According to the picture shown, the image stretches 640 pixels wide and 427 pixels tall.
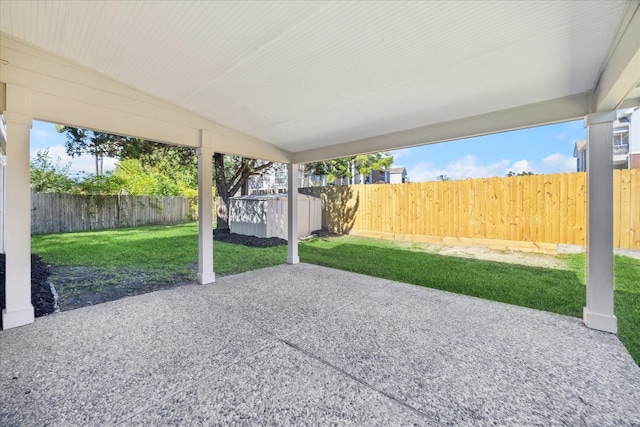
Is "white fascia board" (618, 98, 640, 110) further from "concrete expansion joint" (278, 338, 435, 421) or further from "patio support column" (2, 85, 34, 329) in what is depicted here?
"patio support column" (2, 85, 34, 329)

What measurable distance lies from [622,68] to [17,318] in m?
6.02

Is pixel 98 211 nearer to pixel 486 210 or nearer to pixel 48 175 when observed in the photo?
pixel 48 175

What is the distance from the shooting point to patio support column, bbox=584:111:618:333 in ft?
9.32

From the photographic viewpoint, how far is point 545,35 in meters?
2.11

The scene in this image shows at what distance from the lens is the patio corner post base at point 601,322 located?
284cm

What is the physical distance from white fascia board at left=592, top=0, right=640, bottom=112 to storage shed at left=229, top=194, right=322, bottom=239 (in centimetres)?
768

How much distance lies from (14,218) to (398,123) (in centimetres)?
483

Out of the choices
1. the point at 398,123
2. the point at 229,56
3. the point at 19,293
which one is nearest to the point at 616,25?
the point at 398,123

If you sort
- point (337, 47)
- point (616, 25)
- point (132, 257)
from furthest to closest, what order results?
point (132, 257) → point (337, 47) → point (616, 25)

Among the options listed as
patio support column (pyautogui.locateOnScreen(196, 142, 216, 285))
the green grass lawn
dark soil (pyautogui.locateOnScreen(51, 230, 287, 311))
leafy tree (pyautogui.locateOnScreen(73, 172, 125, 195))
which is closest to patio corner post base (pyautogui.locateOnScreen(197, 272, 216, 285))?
patio support column (pyautogui.locateOnScreen(196, 142, 216, 285))

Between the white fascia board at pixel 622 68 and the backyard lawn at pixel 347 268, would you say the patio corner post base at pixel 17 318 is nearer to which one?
the backyard lawn at pixel 347 268

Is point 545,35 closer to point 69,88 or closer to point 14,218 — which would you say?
point 69,88

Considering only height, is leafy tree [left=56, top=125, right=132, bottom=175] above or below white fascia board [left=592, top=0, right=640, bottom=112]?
above

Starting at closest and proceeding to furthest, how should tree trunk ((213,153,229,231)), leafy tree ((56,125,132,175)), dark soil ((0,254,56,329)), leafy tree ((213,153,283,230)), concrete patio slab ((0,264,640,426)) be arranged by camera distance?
concrete patio slab ((0,264,640,426))
dark soil ((0,254,56,329))
leafy tree ((56,125,132,175))
tree trunk ((213,153,229,231))
leafy tree ((213,153,283,230))
